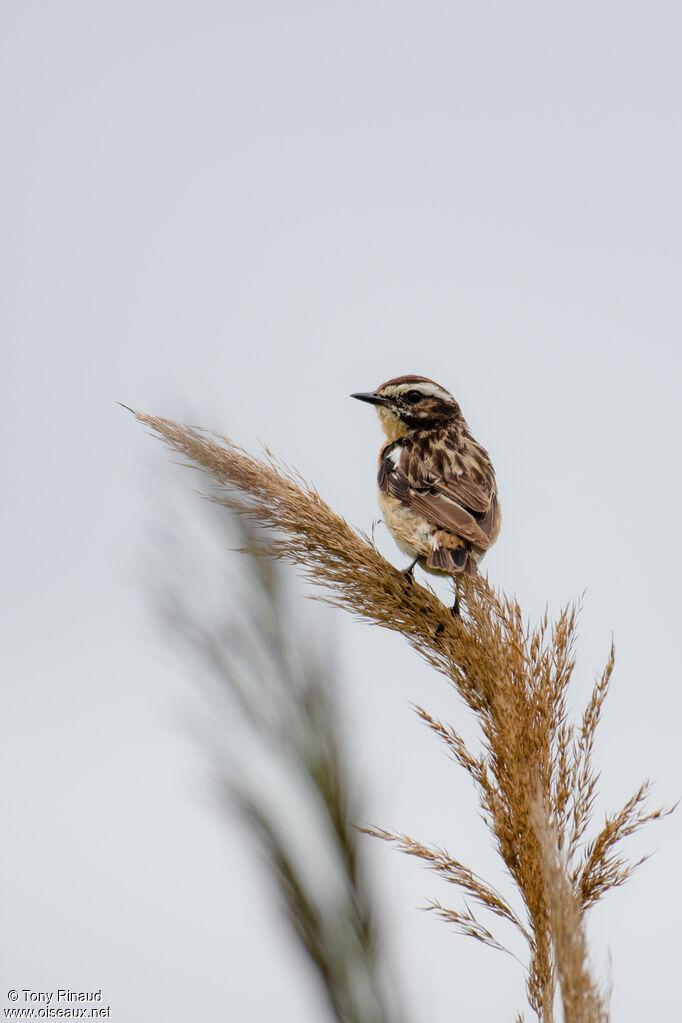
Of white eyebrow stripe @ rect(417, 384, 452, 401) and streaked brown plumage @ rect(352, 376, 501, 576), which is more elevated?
white eyebrow stripe @ rect(417, 384, 452, 401)

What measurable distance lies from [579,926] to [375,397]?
4.84 meters

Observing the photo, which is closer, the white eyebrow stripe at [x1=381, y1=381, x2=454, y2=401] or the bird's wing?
the bird's wing

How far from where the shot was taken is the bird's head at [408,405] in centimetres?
633

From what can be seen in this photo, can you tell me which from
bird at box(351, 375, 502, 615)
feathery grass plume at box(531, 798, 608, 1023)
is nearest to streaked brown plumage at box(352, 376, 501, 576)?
bird at box(351, 375, 502, 615)

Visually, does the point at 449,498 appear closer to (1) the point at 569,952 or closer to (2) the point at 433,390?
(2) the point at 433,390

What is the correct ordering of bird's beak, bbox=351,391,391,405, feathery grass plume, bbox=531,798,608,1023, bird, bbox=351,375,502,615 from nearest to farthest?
feathery grass plume, bbox=531,798,608,1023
bird, bbox=351,375,502,615
bird's beak, bbox=351,391,391,405

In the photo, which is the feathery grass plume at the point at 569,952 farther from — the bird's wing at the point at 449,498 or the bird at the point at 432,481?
the bird's wing at the point at 449,498

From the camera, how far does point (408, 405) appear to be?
6.35 m

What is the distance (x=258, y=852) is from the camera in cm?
153

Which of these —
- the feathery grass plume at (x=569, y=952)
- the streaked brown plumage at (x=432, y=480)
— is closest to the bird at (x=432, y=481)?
the streaked brown plumage at (x=432, y=480)

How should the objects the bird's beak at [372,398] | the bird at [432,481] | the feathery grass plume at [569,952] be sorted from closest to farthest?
the feathery grass plume at [569,952]
the bird at [432,481]
the bird's beak at [372,398]

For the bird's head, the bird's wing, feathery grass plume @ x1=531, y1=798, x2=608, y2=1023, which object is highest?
the bird's head

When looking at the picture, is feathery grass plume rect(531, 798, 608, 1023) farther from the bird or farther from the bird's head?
the bird's head

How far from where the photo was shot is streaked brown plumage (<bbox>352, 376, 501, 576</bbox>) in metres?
4.87
